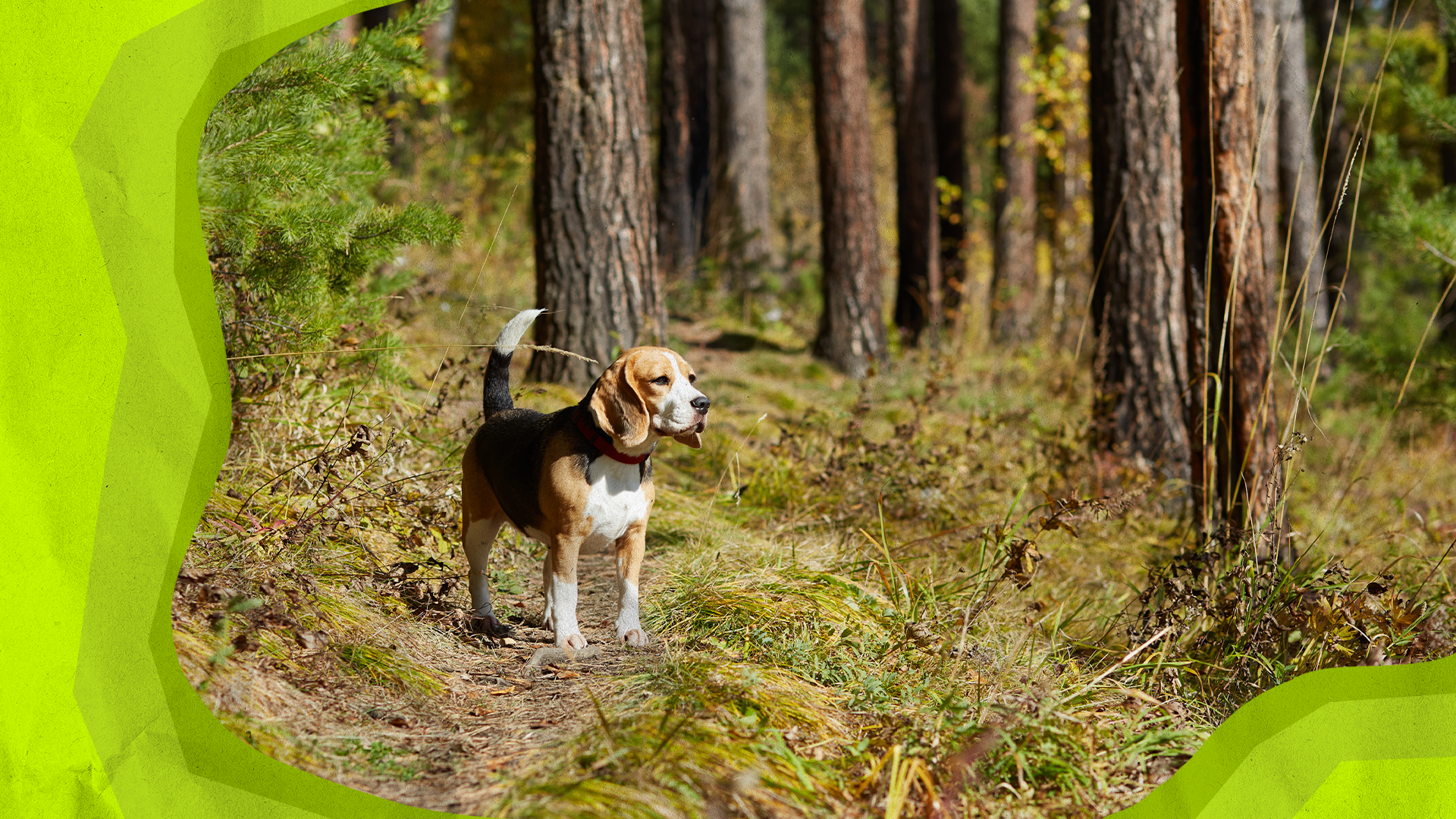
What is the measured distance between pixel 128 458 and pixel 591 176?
155 inches

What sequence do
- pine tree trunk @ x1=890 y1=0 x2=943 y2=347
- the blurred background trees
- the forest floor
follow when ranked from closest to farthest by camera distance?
the forest floor < the blurred background trees < pine tree trunk @ x1=890 y1=0 x2=943 y2=347

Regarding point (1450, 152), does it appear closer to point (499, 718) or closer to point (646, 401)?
point (646, 401)

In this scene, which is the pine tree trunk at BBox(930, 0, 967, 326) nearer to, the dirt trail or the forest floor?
the forest floor

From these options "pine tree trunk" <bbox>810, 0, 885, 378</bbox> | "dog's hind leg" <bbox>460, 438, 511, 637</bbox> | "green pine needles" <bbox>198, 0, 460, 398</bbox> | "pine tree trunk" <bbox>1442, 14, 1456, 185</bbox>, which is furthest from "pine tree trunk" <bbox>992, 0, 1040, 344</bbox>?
"dog's hind leg" <bbox>460, 438, 511, 637</bbox>

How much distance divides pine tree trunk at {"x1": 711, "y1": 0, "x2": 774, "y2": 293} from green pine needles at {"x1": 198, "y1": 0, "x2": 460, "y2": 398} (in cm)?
799

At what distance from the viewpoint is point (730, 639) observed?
3.30 meters

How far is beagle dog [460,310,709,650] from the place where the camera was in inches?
115

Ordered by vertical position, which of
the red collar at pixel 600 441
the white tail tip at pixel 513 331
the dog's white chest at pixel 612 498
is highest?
the white tail tip at pixel 513 331

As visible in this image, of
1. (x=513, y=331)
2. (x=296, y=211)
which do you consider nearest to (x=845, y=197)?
(x=296, y=211)

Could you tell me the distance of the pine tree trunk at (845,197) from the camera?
29.0 ft

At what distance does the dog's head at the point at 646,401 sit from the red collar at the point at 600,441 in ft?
0.22

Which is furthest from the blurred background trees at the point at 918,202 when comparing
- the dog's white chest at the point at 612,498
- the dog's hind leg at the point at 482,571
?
the dog's white chest at the point at 612,498

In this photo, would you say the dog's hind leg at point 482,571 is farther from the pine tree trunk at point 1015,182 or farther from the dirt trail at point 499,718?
the pine tree trunk at point 1015,182

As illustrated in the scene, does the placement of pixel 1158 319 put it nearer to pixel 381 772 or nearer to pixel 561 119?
pixel 561 119
